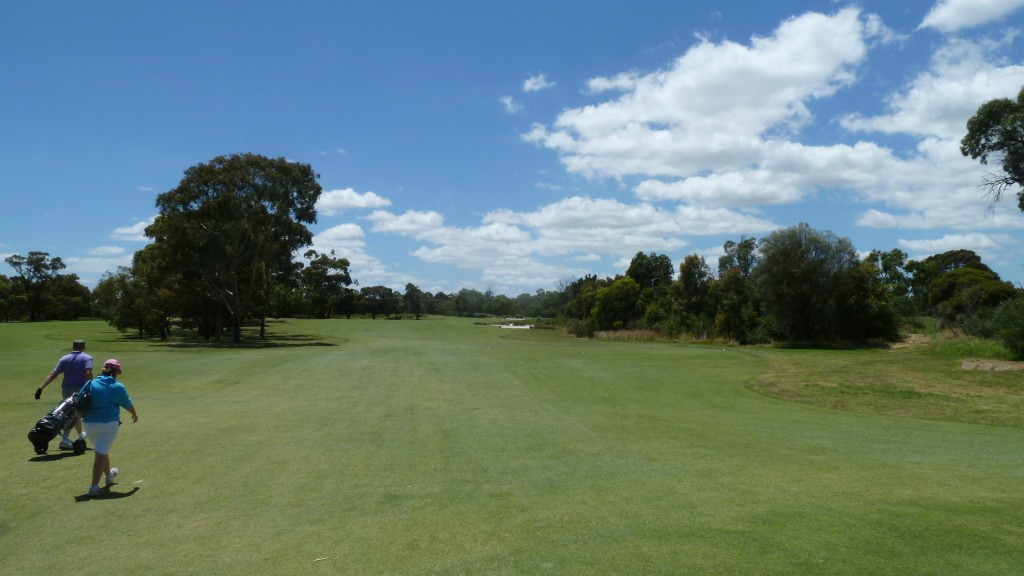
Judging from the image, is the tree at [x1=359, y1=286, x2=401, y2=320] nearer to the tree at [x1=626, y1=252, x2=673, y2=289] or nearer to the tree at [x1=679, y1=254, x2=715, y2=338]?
the tree at [x1=626, y1=252, x2=673, y2=289]

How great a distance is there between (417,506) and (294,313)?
117271 millimetres

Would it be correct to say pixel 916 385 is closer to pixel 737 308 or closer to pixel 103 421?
pixel 103 421

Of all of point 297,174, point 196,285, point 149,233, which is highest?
point 297,174

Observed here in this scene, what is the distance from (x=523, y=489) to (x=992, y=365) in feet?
81.1

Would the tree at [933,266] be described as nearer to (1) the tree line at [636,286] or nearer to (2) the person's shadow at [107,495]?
(1) the tree line at [636,286]

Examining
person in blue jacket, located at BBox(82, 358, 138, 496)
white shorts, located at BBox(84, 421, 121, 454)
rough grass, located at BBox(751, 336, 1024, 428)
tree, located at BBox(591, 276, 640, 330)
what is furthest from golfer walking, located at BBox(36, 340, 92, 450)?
tree, located at BBox(591, 276, 640, 330)

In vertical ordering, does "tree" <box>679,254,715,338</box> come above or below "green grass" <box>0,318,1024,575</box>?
above

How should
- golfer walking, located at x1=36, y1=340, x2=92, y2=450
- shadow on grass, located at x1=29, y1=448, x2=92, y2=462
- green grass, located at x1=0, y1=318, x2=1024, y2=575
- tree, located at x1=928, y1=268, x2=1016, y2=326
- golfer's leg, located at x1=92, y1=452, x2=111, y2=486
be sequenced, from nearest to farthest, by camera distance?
green grass, located at x1=0, y1=318, x2=1024, y2=575
golfer's leg, located at x1=92, y1=452, x2=111, y2=486
shadow on grass, located at x1=29, y1=448, x2=92, y2=462
golfer walking, located at x1=36, y1=340, x2=92, y2=450
tree, located at x1=928, y1=268, x2=1016, y2=326

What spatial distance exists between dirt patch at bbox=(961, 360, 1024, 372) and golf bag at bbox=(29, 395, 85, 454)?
29.5 m

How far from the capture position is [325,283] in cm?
12850

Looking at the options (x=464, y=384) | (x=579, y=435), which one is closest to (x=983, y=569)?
(x=579, y=435)

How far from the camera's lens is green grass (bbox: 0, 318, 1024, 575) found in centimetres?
672

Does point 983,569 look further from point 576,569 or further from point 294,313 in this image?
point 294,313

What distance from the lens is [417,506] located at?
8844mm
